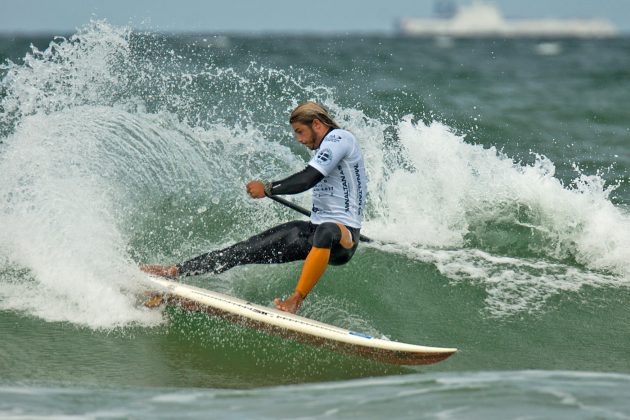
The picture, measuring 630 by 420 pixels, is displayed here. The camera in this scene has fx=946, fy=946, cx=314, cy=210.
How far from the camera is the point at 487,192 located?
34.4 feet

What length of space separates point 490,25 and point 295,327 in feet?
581

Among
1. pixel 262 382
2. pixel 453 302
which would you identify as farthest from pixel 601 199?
pixel 262 382

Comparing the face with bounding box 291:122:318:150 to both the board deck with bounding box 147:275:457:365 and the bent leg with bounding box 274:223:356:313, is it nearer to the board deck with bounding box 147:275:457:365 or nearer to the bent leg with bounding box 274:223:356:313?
the bent leg with bounding box 274:223:356:313

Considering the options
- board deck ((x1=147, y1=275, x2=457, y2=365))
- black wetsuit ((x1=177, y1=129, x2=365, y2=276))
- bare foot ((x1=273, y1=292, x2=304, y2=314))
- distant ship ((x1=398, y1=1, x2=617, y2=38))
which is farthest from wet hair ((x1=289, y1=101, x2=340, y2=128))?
distant ship ((x1=398, y1=1, x2=617, y2=38))

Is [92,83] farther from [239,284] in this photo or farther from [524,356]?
[524,356]

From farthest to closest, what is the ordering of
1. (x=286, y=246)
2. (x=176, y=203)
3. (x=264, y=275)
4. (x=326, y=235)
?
(x=176, y=203) → (x=264, y=275) → (x=286, y=246) → (x=326, y=235)

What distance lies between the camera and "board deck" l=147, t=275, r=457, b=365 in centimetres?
615

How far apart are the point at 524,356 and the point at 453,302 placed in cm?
120

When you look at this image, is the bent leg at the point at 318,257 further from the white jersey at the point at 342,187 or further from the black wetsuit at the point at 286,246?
the white jersey at the point at 342,187

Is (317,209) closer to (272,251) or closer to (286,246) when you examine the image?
(286,246)

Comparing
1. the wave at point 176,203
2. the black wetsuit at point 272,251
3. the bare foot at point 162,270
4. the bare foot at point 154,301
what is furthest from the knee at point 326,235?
the wave at point 176,203

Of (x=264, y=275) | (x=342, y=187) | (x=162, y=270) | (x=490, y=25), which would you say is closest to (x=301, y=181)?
(x=342, y=187)

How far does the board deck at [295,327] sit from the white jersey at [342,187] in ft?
2.44

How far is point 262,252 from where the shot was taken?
686 centimetres
